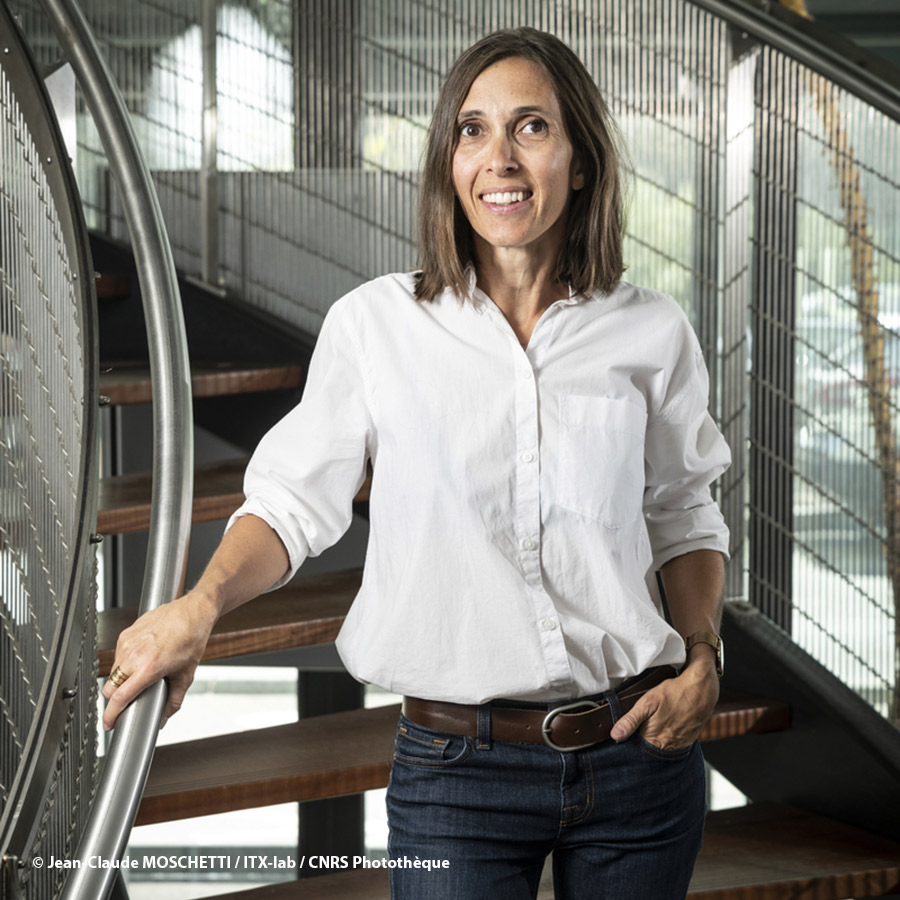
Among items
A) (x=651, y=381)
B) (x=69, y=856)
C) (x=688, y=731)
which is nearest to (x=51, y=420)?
A: (x=69, y=856)

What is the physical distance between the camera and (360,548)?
279 cm

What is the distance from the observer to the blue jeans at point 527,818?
1198mm

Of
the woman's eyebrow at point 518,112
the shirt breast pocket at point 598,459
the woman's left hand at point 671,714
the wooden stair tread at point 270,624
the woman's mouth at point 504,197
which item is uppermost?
the woman's eyebrow at point 518,112

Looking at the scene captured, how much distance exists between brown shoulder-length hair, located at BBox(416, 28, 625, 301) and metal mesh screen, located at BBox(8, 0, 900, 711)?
1.06 m

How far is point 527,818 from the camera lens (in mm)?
1204

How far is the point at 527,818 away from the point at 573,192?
754 mm

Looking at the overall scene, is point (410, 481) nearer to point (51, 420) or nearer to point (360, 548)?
point (51, 420)

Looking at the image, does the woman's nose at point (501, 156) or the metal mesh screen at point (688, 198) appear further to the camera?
the metal mesh screen at point (688, 198)

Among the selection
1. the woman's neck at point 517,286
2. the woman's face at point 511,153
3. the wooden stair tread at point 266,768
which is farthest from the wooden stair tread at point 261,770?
the woman's face at point 511,153

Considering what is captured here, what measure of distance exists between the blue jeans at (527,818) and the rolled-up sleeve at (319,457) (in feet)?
0.82

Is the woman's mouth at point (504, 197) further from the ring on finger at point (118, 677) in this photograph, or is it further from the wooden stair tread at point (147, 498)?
the wooden stair tread at point (147, 498)

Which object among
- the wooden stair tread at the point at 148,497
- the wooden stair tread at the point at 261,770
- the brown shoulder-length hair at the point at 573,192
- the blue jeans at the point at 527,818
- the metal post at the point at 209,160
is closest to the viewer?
the blue jeans at the point at 527,818

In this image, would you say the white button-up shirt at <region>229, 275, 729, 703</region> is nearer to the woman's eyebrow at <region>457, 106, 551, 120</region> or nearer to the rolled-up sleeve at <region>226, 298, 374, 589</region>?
the rolled-up sleeve at <region>226, 298, 374, 589</region>

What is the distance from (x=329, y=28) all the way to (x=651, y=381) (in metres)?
1.82
